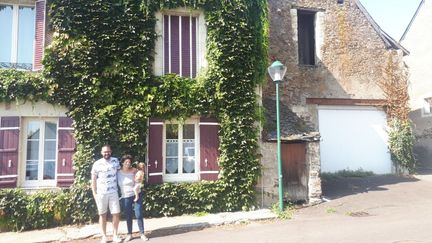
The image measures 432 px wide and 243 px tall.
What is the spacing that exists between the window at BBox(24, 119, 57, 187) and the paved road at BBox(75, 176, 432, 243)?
11.7 ft

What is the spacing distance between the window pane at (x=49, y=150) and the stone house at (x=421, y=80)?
15.8 metres

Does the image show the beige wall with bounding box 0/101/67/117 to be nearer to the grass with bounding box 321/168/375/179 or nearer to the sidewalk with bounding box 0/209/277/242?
the sidewalk with bounding box 0/209/277/242

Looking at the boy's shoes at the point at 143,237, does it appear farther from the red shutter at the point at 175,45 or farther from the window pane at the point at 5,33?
the window pane at the point at 5,33

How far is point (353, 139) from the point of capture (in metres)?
15.4

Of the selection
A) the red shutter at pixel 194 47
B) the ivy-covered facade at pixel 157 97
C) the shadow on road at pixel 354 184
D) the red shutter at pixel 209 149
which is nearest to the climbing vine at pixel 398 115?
the shadow on road at pixel 354 184

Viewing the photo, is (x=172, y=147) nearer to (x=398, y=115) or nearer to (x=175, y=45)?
(x=175, y=45)

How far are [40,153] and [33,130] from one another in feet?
2.12

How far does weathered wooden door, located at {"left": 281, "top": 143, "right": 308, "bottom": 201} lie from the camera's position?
1127 cm

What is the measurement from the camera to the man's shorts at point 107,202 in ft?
25.2

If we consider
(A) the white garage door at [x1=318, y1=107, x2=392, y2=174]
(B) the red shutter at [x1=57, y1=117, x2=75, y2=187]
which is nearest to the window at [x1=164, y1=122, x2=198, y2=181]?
(B) the red shutter at [x1=57, y1=117, x2=75, y2=187]

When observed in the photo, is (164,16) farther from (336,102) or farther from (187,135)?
(336,102)

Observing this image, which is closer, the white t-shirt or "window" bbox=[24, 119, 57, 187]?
the white t-shirt

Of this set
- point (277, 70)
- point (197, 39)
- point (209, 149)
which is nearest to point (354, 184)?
point (277, 70)

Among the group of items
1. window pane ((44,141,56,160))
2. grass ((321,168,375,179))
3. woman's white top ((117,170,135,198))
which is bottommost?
grass ((321,168,375,179))
